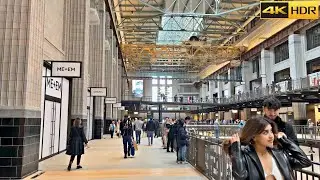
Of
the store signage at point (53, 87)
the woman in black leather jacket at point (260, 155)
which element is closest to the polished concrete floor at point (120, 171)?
the store signage at point (53, 87)

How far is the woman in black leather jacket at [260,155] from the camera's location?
201 cm

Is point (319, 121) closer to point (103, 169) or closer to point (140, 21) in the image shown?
point (140, 21)

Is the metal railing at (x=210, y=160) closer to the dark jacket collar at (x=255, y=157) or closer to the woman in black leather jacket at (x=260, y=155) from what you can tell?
the woman in black leather jacket at (x=260, y=155)

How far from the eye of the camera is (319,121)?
27875mm

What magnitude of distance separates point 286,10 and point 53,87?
357 inches

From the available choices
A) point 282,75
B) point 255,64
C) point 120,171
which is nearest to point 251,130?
point 120,171

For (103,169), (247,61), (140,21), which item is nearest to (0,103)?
(103,169)

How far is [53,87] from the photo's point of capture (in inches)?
471

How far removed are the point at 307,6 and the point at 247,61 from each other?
33.7 metres

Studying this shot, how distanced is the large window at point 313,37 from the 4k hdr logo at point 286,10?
62.8ft

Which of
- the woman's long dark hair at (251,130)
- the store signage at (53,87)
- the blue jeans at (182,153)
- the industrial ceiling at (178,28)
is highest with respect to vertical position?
the industrial ceiling at (178,28)

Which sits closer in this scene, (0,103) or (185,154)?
(0,103)

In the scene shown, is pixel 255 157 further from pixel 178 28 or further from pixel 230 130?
pixel 178 28

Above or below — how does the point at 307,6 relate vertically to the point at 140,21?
below
